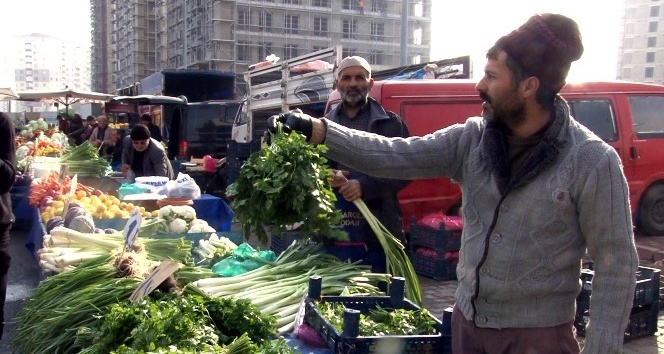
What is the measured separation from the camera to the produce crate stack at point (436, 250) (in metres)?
7.32

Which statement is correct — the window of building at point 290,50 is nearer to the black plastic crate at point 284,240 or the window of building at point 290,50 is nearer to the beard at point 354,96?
the black plastic crate at point 284,240

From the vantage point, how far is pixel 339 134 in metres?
2.32

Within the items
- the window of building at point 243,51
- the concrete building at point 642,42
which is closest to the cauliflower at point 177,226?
the window of building at point 243,51

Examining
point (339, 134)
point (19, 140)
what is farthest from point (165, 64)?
point (339, 134)

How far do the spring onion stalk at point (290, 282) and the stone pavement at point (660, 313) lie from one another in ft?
8.29

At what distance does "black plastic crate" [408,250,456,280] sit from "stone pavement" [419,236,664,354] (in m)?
0.07

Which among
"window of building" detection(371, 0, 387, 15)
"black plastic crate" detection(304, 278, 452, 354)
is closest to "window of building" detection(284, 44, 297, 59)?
"window of building" detection(371, 0, 387, 15)

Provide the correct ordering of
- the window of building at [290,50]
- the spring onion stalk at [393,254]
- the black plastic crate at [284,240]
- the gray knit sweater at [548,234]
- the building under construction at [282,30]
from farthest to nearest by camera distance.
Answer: the window of building at [290,50] < the building under construction at [282,30] < the black plastic crate at [284,240] < the spring onion stalk at [393,254] < the gray knit sweater at [548,234]

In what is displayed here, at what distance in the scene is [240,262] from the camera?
13.2 feet

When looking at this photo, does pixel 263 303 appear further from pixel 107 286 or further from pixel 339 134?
pixel 339 134

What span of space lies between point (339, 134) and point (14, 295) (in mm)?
5924

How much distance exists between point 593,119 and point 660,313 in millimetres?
2951

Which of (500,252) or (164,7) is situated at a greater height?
(164,7)

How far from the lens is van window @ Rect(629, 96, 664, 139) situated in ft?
28.5
